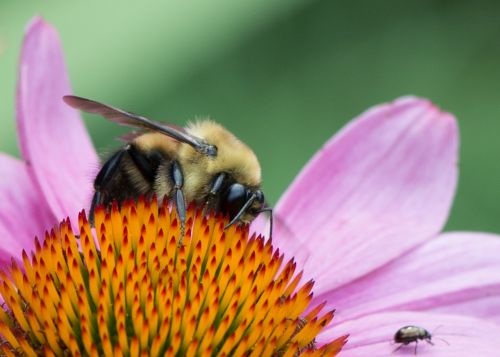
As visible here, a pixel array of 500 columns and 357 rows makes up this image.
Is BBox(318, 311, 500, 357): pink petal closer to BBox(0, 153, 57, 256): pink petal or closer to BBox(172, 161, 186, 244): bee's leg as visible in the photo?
BBox(172, 161, 186, 244): bee's leg

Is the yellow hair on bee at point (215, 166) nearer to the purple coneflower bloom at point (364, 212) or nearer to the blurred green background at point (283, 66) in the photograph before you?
the purple coneflower bloom at point (364, 212)

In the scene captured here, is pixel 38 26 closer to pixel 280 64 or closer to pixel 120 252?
pixel 120 252

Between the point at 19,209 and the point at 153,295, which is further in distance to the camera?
the point at 19,209

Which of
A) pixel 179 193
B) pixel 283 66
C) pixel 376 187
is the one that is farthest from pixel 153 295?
pixel 283 66

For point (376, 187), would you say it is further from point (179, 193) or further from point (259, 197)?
point (179, 193)

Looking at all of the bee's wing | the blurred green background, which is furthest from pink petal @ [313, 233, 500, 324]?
the blurred green background
